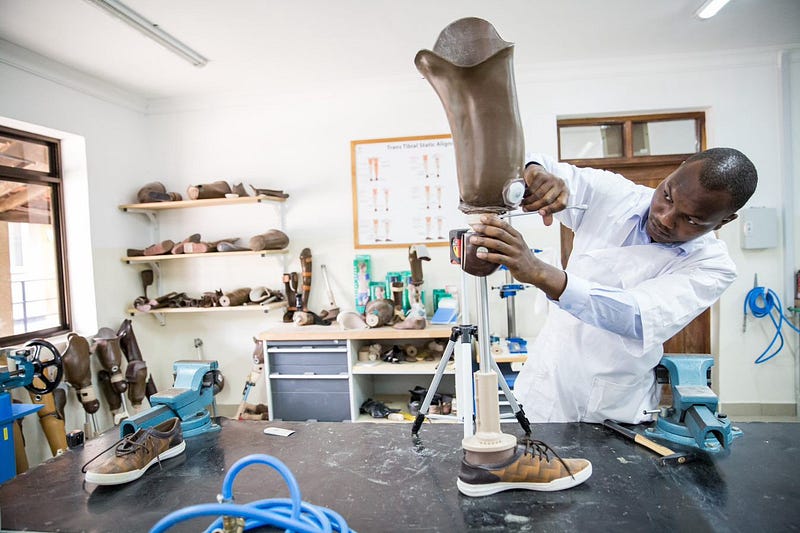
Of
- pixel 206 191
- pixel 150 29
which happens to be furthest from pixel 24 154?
pixel 150 29

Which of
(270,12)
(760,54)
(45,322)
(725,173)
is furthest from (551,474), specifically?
(760,54)

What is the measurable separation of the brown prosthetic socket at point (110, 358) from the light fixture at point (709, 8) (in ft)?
16.1

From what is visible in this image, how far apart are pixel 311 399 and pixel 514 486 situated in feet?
9.00

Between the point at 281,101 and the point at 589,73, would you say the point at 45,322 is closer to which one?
the point at 281,101

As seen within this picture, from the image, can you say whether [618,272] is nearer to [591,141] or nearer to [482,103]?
[482,103]

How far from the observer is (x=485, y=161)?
1113mm

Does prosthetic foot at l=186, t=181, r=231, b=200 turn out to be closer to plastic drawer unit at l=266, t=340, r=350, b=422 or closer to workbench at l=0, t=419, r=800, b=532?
plastic drawer unit at l=266, t=340, r=350, b=422

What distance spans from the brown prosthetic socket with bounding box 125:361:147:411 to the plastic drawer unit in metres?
1.10

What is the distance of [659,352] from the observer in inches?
60.1

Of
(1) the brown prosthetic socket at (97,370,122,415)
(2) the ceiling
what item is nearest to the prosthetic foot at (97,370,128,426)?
(1) the brown prosthetic socket at (97,370,122,415)

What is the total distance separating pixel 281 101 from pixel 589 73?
278 cm

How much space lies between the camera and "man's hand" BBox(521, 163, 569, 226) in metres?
1.34

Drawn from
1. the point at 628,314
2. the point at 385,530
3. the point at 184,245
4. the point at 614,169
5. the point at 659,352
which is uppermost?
the point at 614,169

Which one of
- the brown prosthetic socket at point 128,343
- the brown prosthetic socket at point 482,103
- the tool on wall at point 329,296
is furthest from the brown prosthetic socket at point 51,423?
the brown prosthetic socket at point 482,103
